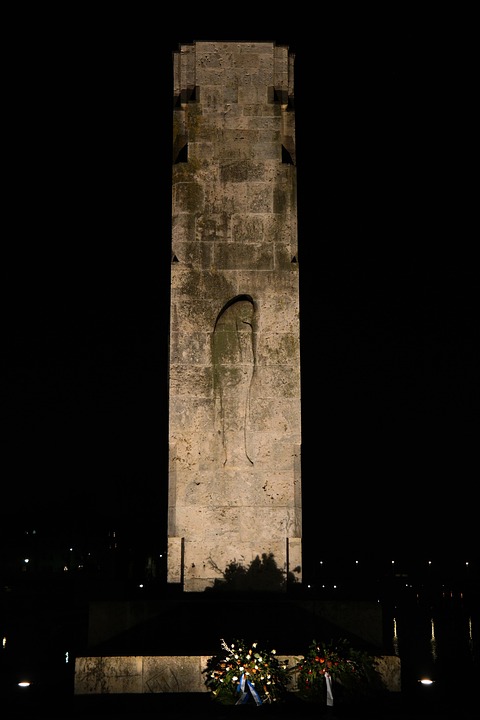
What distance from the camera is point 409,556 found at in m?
86.6

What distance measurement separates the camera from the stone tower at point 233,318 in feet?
49.6

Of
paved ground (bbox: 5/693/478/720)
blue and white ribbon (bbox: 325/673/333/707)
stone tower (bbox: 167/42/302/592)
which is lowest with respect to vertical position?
paved ground (bbox: 5/693/478/720)

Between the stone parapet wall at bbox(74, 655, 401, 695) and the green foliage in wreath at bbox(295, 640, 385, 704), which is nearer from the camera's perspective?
the green foliage in wreath at bbox(295, 640, 385, 704)

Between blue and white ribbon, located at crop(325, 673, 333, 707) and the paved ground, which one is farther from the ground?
blue and white ribbon, located at crop(325, 673, 333, 707)

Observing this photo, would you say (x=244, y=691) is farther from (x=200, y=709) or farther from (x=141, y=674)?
(x=141, y=674)

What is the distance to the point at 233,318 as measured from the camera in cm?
1575

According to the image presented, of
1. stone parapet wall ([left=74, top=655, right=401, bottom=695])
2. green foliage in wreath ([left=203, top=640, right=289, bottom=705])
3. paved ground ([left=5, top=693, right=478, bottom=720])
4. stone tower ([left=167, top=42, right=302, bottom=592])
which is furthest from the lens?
stone tower ([left=167, top=42, right=302, bottom=592])

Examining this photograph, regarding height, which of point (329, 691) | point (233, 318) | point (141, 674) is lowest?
point (329, 691)

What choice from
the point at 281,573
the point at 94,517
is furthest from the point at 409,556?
the point at 281,573

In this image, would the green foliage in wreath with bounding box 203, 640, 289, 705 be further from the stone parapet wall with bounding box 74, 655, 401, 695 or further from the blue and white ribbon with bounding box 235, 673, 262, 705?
the stone parapet wall with bounding box 74, 655, 401, 695

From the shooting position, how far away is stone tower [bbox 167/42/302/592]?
49.6 ft

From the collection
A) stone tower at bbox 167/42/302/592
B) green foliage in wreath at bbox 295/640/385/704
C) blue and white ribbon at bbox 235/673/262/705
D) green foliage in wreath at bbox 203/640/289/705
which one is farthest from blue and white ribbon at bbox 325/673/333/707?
stone tower at bbox 167/42/302/592

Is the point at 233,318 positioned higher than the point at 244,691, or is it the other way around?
the point at 233,318

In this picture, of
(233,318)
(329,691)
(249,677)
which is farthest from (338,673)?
(233,318)
